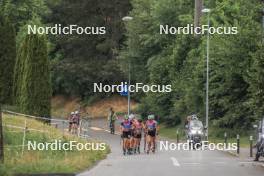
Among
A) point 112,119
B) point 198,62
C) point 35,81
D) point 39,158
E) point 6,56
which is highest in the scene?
point 6,56

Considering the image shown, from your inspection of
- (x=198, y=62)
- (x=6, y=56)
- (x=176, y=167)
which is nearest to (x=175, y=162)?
(x=176, y=167)

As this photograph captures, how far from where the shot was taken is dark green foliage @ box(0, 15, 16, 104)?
5528cm

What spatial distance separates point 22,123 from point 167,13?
26484 mm

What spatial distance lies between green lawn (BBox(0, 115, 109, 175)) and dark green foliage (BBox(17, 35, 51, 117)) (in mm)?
13029

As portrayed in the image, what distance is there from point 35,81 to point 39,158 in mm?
22708

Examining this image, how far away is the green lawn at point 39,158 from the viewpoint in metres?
23.4

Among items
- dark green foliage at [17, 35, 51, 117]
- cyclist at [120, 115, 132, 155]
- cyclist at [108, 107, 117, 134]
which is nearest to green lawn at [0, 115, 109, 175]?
cyclist at [120, 115, 132, 155]

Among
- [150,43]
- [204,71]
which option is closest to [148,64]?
[150,43]

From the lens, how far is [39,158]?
26.6 metres

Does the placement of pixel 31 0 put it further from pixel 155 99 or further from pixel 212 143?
pixel 212 143

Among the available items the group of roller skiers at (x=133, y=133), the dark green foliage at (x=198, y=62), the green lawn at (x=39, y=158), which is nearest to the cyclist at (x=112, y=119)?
the dark green foliage at (x=198, y=62)

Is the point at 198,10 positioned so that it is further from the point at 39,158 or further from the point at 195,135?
the point at 39,158

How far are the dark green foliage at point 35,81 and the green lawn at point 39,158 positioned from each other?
1303 centimetres

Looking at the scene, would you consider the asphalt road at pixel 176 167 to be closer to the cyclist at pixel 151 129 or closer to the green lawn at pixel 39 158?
the green lawn at pixel 39 158
